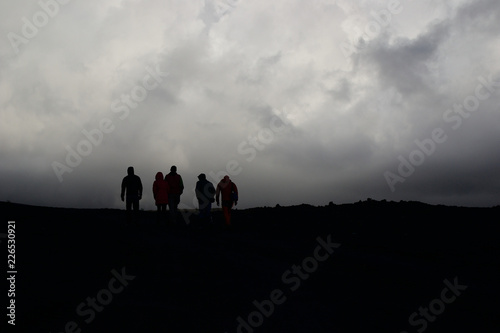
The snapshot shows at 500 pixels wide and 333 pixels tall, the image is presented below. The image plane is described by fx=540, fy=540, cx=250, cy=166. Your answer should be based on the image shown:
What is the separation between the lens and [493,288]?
11.9 m

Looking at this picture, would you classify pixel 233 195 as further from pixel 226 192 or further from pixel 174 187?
pixel 174 187

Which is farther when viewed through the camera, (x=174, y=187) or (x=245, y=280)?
(x=174, y=187)

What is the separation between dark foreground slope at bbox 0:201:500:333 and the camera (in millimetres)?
8328

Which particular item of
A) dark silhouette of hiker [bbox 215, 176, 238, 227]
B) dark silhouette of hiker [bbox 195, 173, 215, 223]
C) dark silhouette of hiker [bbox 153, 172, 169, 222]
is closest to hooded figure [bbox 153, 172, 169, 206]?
dark silhouette of hiker [bbox 153, 172, 169, 222]

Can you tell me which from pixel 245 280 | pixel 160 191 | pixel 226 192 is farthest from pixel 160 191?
pixel 245 280

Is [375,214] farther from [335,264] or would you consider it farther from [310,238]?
[335,264]

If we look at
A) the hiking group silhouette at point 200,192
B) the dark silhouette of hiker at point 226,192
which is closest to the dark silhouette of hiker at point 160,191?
the hiking group silhouette at point 200,192

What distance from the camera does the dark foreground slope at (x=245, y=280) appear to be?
8.33 metres

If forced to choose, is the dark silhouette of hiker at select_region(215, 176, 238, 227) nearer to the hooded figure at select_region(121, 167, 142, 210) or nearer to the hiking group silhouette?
the hiking group silhouette

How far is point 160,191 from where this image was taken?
21.2 m

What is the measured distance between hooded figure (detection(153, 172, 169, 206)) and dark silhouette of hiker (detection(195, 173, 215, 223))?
1234mm

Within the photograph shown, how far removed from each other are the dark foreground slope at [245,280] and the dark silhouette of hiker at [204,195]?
1847 mm

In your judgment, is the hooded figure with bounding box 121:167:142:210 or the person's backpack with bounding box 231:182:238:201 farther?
the person's backpack with bounding box 231:182:238:201

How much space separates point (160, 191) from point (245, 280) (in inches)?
432
